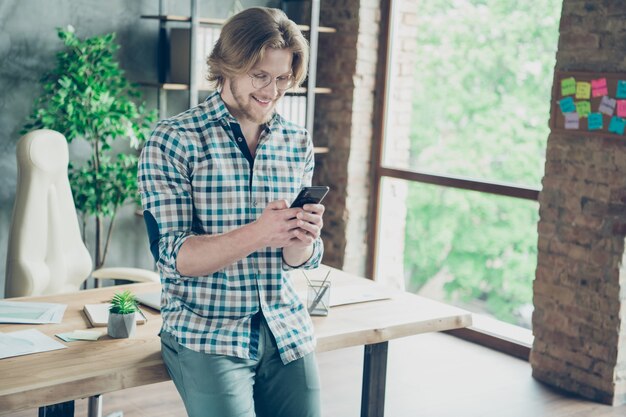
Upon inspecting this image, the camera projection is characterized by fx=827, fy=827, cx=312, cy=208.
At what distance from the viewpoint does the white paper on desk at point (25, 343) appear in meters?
1.87

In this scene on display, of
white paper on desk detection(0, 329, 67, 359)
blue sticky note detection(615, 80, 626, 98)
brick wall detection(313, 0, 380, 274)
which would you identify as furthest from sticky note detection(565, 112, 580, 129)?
white paper on desk detection(0, 329, 67, 359)

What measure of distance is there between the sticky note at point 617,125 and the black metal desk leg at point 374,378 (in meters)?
1.77

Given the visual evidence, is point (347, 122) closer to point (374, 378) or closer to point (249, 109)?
point (374, 378)

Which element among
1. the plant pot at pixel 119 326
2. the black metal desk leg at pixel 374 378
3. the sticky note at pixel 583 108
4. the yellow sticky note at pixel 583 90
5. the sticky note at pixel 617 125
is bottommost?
the black metal desk leg at pixel 374 378

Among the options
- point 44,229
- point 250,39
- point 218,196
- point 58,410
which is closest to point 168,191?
point 218,196

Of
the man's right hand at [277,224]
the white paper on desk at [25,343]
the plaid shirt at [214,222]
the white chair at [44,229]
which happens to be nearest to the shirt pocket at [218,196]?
the plaid shirt at [214,222]

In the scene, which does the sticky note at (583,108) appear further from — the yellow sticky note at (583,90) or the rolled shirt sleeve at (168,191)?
the rolled shirt sleeve at (168,191)

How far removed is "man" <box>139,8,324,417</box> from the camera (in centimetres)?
179

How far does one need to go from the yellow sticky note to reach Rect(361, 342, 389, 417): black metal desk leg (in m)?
1.88

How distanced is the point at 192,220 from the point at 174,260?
123 millimetres

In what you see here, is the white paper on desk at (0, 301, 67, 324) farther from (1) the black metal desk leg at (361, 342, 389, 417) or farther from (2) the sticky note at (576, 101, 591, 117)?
(2) the sticky note at (576, 101, 591, 117)

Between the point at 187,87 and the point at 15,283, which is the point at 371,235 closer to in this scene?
the point at 187,87

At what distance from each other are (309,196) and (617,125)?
87.8 inches

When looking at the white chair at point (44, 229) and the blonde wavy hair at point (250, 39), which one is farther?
the white chair at point (44, 229)
